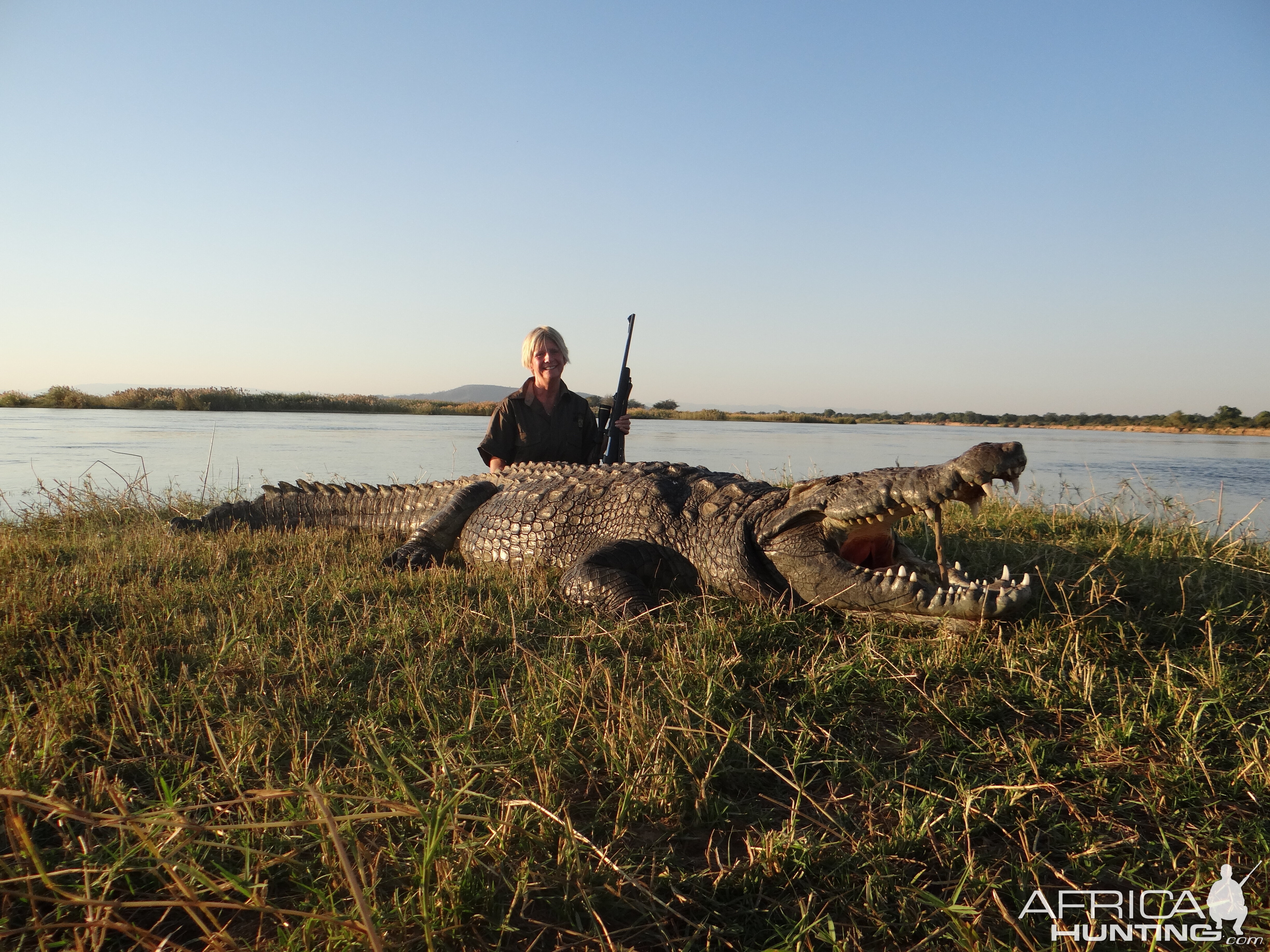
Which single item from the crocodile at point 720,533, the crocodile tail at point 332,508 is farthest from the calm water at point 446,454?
the crocodile at point 720,533

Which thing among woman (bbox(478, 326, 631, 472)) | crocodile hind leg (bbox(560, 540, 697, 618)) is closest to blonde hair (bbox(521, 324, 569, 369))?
woman (bbox(478, 326, 631, 472))

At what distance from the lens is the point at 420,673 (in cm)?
288

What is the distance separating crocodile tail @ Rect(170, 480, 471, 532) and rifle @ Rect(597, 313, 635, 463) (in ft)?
6.82

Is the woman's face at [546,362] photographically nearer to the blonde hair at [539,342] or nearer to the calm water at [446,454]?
the blonde hair at [539,342]

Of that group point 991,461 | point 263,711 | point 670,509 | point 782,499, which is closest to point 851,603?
point 782,499

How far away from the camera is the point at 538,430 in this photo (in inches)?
297

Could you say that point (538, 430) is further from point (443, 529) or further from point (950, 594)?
point (950, 594)

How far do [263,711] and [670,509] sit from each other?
8.46 feet

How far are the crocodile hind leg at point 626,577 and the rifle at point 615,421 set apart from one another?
3.40m

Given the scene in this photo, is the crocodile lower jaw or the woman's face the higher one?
the woman's face

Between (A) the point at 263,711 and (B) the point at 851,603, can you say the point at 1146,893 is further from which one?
(A) the point at 263,711

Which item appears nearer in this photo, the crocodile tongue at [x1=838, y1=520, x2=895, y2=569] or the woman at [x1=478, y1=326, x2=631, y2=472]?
the crocodile tongue at [x1=838, y1=520, x2=895, y2=569]

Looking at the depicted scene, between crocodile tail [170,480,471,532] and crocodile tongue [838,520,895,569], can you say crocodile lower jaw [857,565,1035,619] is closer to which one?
crocodile tongue [838,520,895,569]

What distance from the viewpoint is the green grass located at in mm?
1572
